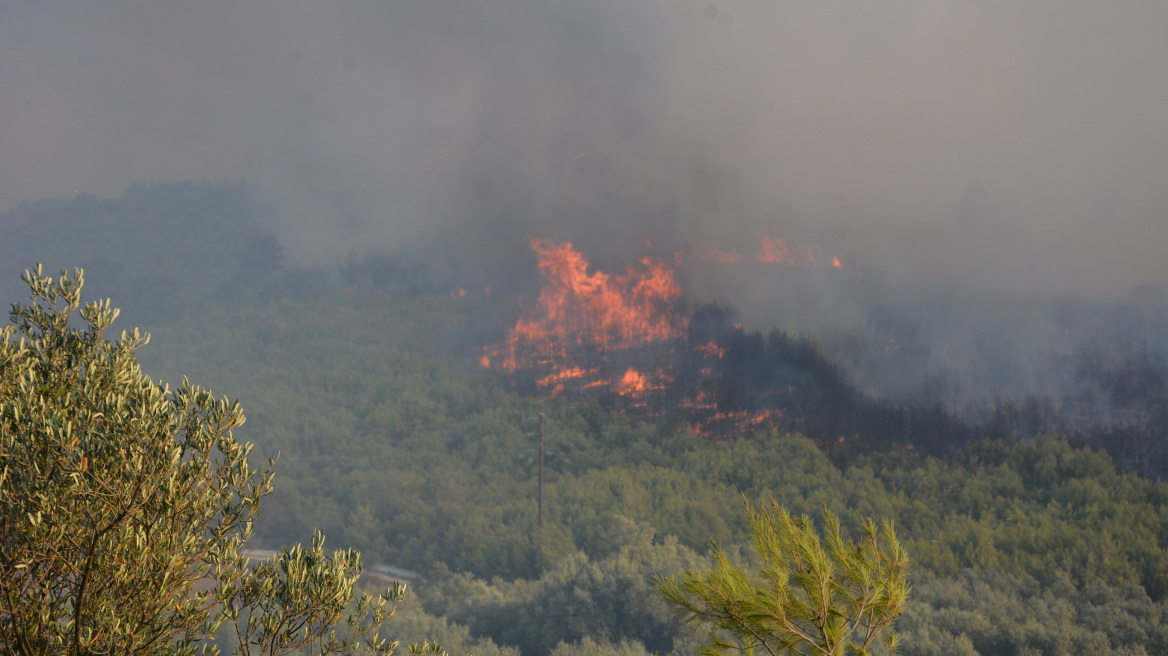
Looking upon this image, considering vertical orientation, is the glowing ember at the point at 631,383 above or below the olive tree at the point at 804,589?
above

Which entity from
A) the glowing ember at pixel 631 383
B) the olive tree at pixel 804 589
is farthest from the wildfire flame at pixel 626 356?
the olive tree at pixel 804 589

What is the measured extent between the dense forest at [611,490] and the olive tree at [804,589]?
71cm

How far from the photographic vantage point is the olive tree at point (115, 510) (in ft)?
21.2

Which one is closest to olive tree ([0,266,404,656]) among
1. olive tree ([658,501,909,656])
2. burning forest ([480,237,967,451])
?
olive tree ([658,501,909,656])

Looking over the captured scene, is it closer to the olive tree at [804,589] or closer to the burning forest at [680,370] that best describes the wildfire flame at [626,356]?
the burning forest at [680,370]

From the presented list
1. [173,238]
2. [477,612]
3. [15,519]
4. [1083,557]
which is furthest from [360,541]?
[173,238]

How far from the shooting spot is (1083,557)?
120 feet

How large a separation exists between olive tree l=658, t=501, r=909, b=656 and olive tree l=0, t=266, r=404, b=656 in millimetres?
4549

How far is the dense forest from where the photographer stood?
1227 inches

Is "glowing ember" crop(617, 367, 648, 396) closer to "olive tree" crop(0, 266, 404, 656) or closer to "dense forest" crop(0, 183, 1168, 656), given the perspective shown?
"dense forest" crop(0, 183, 1168, 656)

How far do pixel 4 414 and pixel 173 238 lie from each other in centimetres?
16956

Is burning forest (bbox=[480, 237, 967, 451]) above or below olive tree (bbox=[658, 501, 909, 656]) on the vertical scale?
above

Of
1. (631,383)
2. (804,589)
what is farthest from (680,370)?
(804,589)

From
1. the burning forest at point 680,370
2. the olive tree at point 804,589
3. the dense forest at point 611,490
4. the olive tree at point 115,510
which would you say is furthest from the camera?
the burning forest at point 680,370
